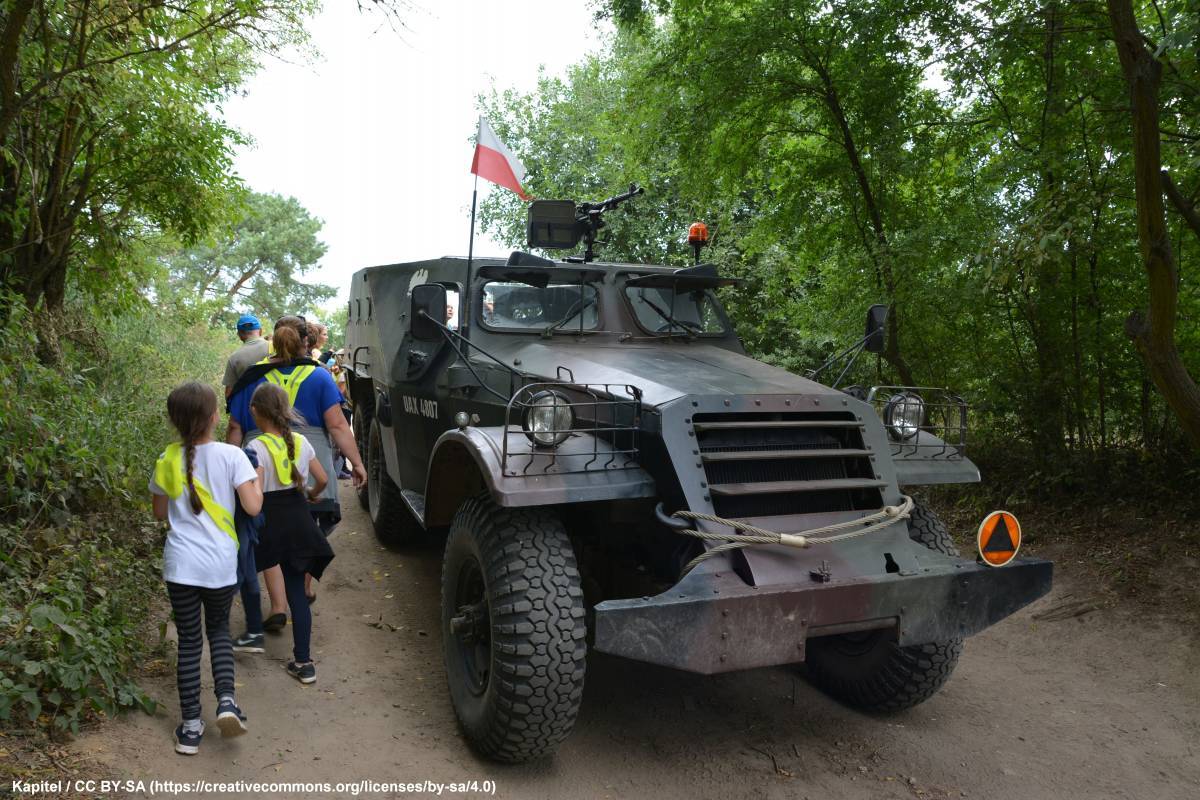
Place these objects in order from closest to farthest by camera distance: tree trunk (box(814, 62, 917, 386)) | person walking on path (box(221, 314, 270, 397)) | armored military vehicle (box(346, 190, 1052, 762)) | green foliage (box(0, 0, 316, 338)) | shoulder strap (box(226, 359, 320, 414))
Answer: armored military vehicle (box(346, 190, 1052, 762)), shoulder strap (box(226, 359, 320, 414)), green foliage (box(0, 0, 316, 338)), person walking on path (box(221, 314, 270, 397)), tree trunk (box(814, 62, 917, 386))

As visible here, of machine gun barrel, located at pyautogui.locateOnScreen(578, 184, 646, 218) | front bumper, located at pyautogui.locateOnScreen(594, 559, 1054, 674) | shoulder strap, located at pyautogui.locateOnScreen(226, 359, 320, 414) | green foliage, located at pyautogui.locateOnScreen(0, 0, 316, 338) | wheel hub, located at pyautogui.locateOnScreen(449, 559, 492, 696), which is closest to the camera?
front bumper, located at pyautogui.locateOnScreen(594, 559, 1054, 674)

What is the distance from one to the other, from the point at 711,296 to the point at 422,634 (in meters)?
2.59

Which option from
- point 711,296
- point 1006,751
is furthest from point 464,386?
point 1006,751

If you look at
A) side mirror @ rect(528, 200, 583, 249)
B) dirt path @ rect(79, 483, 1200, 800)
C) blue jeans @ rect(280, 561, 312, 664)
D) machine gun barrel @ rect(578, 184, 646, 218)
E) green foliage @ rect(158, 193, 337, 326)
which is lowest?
dirt path @ rect(79, 483, 1200, 800)

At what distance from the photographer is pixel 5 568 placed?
3.98 m

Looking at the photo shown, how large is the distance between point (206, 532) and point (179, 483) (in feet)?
0.67

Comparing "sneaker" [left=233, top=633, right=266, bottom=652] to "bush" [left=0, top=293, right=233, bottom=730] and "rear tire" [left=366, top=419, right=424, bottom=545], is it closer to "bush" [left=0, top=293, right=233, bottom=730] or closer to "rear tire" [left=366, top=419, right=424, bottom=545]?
"bush" [left=0, top=293, right=233, bottom=730]

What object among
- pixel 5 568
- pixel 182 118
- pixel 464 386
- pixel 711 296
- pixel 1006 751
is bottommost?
pixel 1006 751

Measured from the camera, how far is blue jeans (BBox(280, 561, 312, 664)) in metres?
Answer: 3.92

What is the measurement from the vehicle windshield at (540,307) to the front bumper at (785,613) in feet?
7.33

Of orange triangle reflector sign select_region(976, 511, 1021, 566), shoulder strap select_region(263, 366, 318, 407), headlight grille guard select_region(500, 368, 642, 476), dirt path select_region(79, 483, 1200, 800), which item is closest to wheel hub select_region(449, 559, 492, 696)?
dirt path select_region(79, 483, 1200, 800)

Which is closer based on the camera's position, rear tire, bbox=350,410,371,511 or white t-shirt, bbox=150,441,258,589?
white t-shirt, bbox=150,441,258,589

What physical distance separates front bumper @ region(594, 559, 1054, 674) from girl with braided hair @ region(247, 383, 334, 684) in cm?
163

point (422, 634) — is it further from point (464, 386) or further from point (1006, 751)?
point (1006, 751)
